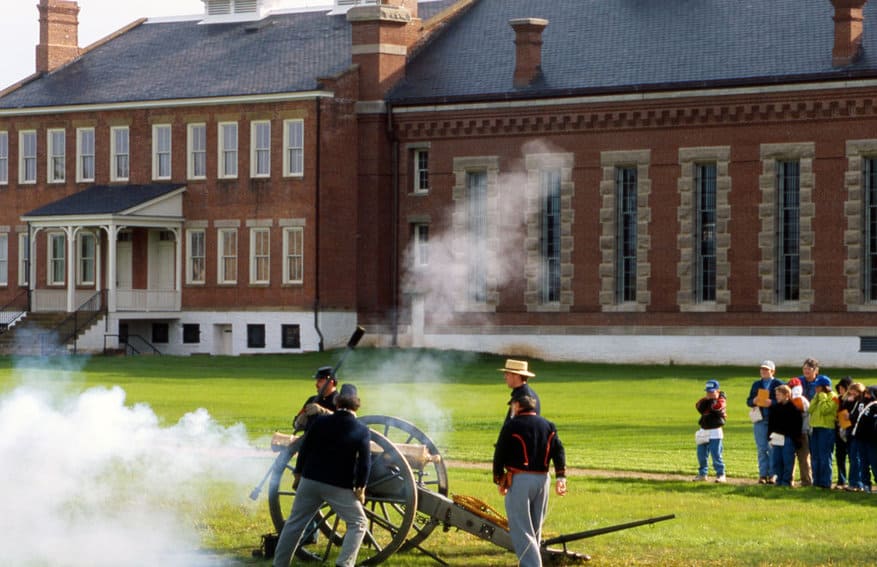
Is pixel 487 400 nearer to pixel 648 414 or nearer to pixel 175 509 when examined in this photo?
Answer: pixel 648 414

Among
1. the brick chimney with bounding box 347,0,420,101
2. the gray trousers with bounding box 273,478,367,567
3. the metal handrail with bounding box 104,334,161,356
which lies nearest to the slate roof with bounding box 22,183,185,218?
the metal handrail with bounding box 104,334,161,356

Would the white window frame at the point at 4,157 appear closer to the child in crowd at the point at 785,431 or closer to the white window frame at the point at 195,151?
the white window frame at the point at 195,151

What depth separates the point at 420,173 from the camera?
64.3m

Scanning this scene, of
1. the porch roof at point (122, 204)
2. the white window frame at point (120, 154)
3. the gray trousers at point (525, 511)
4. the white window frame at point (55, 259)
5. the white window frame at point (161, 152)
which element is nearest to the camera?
the gray trousers at point (525, 511)

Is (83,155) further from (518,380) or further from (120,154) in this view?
(518,380)

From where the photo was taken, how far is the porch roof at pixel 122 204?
6606 cm

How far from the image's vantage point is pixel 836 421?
2633 cm

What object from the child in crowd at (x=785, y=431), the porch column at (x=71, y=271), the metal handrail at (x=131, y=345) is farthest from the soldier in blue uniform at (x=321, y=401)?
the porch column at (x=71, y=271)

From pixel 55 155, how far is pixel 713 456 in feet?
156

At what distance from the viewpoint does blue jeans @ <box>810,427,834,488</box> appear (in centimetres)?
2622

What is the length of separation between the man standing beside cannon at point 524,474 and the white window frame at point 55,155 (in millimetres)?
54929

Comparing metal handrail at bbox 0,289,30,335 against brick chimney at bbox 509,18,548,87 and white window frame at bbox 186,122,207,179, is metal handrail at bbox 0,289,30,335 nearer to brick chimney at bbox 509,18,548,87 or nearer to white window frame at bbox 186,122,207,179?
white window frame at bbox 186,122,207,179

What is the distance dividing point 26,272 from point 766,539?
173ft

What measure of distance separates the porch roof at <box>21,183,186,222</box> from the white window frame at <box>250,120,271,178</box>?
3162mm
